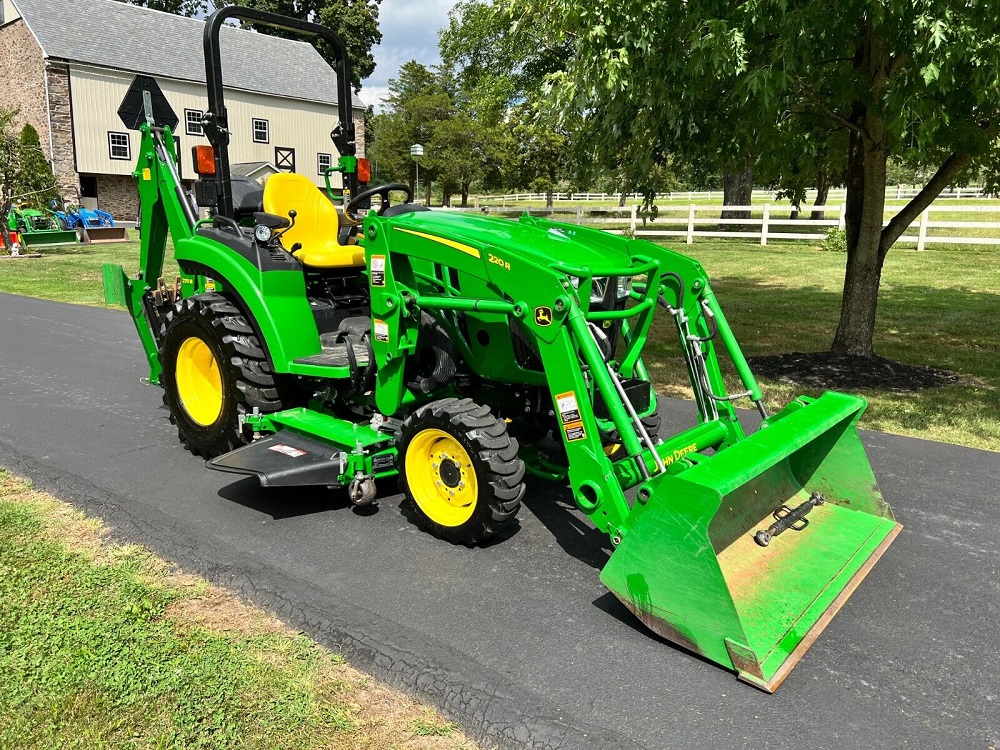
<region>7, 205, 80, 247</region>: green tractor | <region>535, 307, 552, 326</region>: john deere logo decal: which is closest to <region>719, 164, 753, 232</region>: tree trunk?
<region>7, 205, 80, 247</region>: green tractor

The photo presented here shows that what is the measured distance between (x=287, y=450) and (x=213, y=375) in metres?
1.12

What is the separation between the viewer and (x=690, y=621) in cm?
289

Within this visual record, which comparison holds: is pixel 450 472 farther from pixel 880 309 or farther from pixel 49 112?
pixel 49 112

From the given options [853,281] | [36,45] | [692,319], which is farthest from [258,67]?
[692,319]

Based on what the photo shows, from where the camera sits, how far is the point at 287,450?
4.32m

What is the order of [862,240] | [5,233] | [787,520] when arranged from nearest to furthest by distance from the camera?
1. [787,520]
2. [862,240]
3. [5,233]

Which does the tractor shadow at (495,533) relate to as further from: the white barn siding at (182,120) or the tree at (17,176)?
the white barn siding at (182,120)

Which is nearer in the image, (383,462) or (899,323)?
(383,462)

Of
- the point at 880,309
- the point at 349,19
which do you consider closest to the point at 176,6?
the point at 349,19

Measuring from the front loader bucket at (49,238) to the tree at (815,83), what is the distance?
66.0ft

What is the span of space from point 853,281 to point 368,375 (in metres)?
5.70

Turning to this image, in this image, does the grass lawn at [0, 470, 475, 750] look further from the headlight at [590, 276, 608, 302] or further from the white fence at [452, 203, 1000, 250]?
the white fence at [452, 203, 1000, 250]

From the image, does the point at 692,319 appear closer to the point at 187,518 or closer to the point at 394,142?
the point at 187,518

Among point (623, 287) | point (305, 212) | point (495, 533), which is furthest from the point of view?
point (305, 212)
